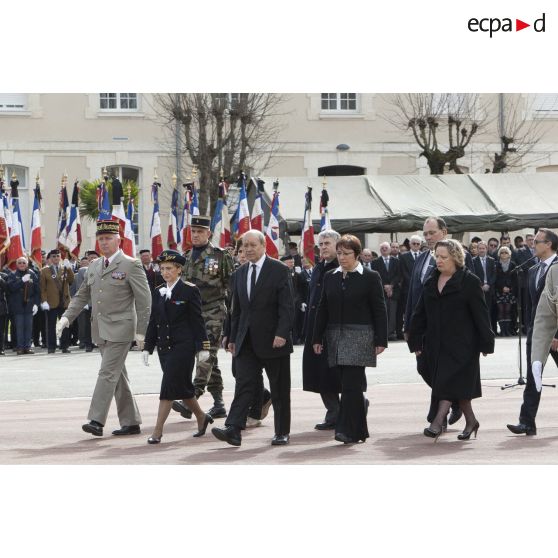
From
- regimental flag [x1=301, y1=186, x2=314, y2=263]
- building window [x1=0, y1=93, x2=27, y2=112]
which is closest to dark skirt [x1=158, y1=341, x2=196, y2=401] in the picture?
regimental flag [x1=301, y1=186, x2=314, y2=263]

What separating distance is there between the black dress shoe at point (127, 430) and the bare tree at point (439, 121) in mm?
24044

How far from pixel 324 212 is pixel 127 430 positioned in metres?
15.1

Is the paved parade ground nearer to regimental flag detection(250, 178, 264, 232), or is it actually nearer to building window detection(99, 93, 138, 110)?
regimental flag detection(250, 178, 264, 232)

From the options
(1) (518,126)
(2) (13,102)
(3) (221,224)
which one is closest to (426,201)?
(3) (221,224)

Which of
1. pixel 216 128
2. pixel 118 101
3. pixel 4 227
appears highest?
pixel 118 101

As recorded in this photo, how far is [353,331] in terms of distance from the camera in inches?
416

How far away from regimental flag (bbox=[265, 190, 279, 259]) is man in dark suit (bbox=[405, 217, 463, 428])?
40.0 ft

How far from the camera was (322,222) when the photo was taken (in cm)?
2606

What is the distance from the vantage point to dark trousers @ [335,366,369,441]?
412 inches

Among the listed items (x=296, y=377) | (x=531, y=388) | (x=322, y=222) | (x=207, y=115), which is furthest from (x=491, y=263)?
(x=531, y=388)

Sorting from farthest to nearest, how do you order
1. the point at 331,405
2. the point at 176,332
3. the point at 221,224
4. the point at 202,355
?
1. the point at 221,224
2. the point at 331,405
3. the point at 202,355
4. the point at 176,332

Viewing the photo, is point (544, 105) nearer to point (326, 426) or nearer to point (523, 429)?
point (326, 426)

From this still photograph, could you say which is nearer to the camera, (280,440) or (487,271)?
(280,440)

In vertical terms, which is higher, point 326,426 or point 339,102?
point 339,102
